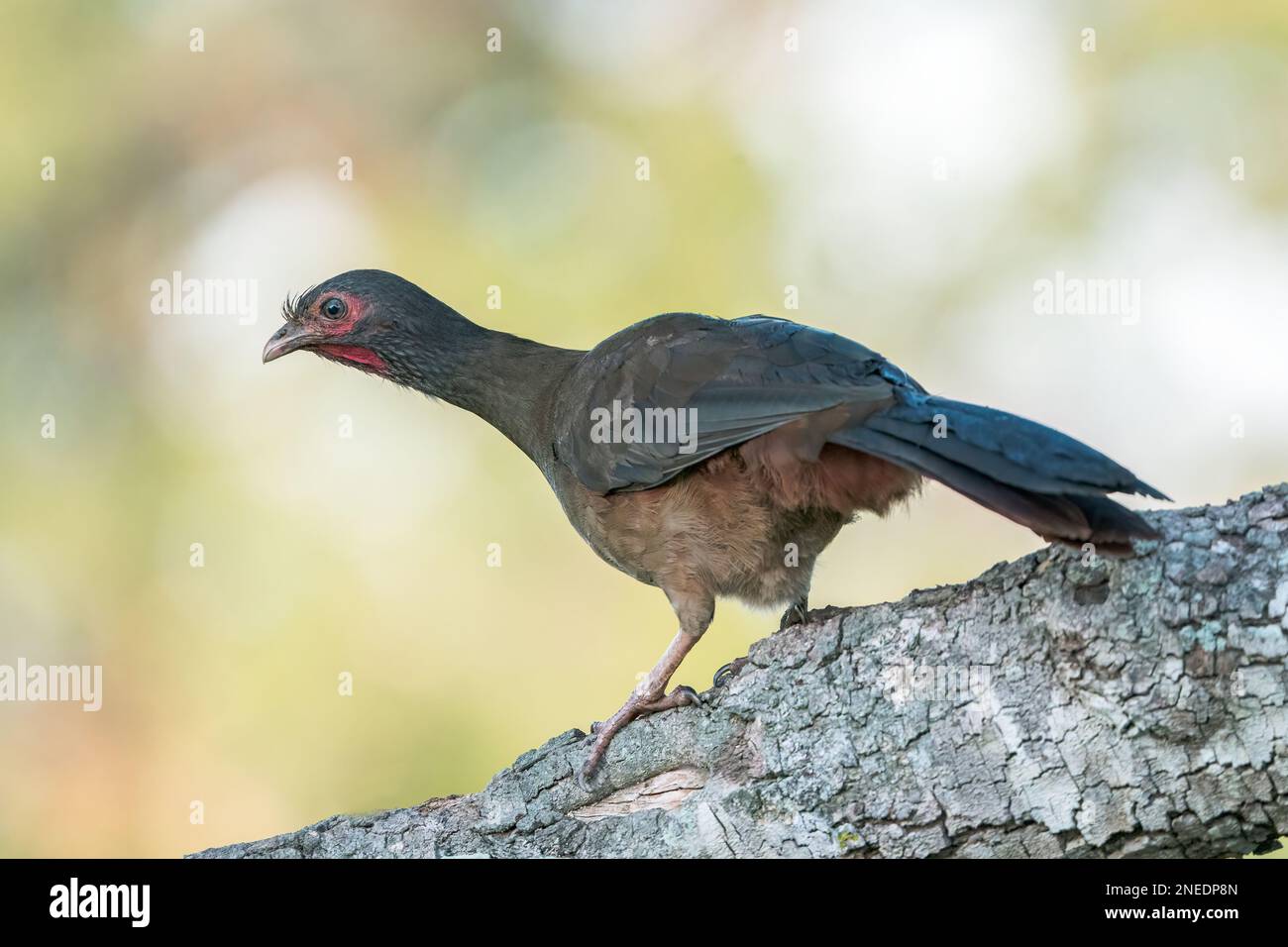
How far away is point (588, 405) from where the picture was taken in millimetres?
4340

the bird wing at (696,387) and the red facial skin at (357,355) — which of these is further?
the red facial skin at (357,355)

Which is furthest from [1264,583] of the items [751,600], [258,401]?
[258,401]

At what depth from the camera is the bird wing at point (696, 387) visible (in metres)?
3.65

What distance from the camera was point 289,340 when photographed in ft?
16.1

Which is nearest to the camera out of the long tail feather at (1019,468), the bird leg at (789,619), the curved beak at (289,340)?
the long tail feather at (1019,468)

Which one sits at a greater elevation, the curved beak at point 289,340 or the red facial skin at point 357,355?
the curved beak at point 289,340

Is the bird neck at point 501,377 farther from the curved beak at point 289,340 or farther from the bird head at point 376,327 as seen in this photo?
the curved beak at point 289,340

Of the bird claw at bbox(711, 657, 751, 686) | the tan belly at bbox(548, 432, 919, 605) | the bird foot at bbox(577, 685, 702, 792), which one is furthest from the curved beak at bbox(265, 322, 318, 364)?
the bird claw at bbox(711, 657, 751, 686)

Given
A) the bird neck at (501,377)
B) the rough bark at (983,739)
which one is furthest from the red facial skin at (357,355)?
the rough bark at (983,739)

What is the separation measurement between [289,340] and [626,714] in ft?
7.10

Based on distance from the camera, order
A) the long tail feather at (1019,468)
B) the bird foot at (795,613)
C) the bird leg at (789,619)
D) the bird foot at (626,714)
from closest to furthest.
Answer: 1. the long tail feather at (1019,468)
2. the bird foot at (626,714)
3. the bird leg at (789,619)
4. the bird foot at (795,613)

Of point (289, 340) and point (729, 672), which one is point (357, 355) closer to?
point (289, 340)

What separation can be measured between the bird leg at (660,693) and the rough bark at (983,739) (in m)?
0.05

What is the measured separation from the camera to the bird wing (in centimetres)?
365
